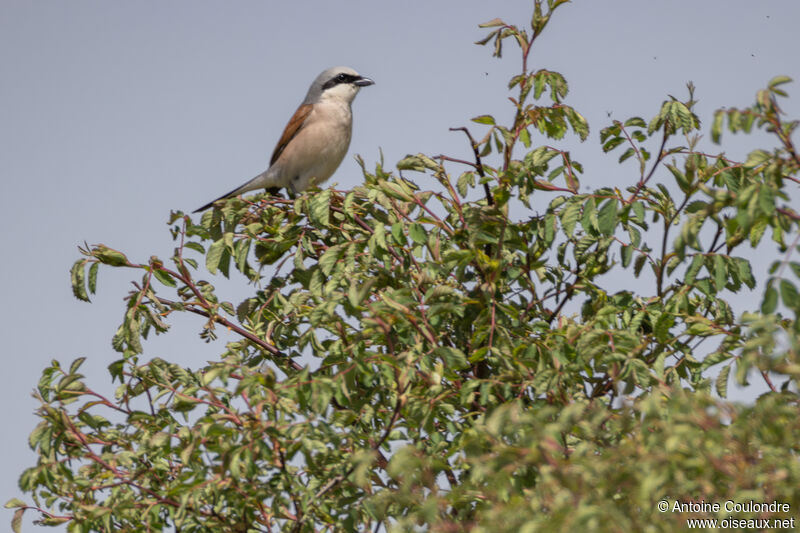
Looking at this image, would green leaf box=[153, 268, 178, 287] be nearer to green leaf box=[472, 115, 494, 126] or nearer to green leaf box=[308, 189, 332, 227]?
green leaf box=[308, 189, 332, 227]

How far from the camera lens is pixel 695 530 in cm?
219

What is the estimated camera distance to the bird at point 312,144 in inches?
278

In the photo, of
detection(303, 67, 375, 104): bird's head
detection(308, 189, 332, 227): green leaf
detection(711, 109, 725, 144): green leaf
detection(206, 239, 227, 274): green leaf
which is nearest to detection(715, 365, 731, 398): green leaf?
detection(711, 109, 725, 144): green leaf

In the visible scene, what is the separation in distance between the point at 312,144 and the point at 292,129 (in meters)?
0.33

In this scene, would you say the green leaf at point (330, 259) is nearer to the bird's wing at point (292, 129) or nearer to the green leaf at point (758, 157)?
the green leaf at point (758, 157)

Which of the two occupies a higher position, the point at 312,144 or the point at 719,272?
the point at 312,144

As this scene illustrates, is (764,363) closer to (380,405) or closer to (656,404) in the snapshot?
(656,404)

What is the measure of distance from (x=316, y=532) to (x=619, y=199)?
1712 mm

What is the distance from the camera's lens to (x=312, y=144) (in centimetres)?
704

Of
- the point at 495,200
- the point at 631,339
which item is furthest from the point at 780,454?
the point at 495,200

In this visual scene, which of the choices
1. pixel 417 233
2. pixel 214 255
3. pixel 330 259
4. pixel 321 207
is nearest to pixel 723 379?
pixel 417 233

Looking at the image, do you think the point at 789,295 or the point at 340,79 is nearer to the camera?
the point at 789,295

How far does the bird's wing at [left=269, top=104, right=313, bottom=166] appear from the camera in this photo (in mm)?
7270

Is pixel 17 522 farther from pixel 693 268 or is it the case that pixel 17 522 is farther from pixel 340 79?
pixel 340 79
